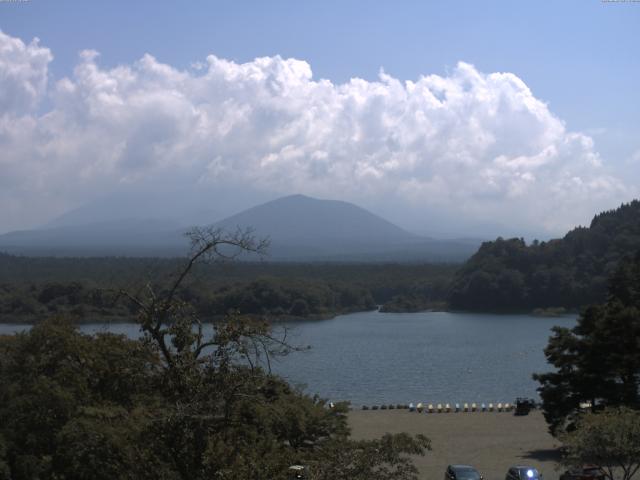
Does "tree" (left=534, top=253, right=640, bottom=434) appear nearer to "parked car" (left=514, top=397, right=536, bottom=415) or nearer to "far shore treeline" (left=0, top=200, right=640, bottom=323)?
"parked car" (left=514, top=397, right=536, bottom=415)

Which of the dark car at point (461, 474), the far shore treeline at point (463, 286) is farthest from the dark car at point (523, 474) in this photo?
the far shore treeline at point (463, 286)

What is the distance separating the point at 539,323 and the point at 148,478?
4913 cm

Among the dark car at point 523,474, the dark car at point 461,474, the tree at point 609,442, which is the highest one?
the tree at point 609,442

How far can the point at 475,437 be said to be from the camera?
59.2 feet

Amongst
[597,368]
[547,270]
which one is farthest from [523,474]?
[547,270]

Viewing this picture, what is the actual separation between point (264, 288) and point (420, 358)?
67.0ft

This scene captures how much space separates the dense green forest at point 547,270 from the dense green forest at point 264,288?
19.4 feet

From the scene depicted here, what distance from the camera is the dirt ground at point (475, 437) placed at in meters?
14.9

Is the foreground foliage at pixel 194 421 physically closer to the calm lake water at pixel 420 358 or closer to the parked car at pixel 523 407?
the calm lake water at pixel 420 358

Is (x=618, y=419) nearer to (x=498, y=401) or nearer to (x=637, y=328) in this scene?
(x=637, y=328)

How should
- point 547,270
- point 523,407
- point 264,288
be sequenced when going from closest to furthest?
1. point 523,407
2. point 264,288
3. point 547,270

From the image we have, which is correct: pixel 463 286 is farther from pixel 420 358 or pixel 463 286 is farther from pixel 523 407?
pixel 523 407

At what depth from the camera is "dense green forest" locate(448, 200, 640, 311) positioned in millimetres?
60312

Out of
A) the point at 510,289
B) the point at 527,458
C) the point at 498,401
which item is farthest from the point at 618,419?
the point at 510,289
